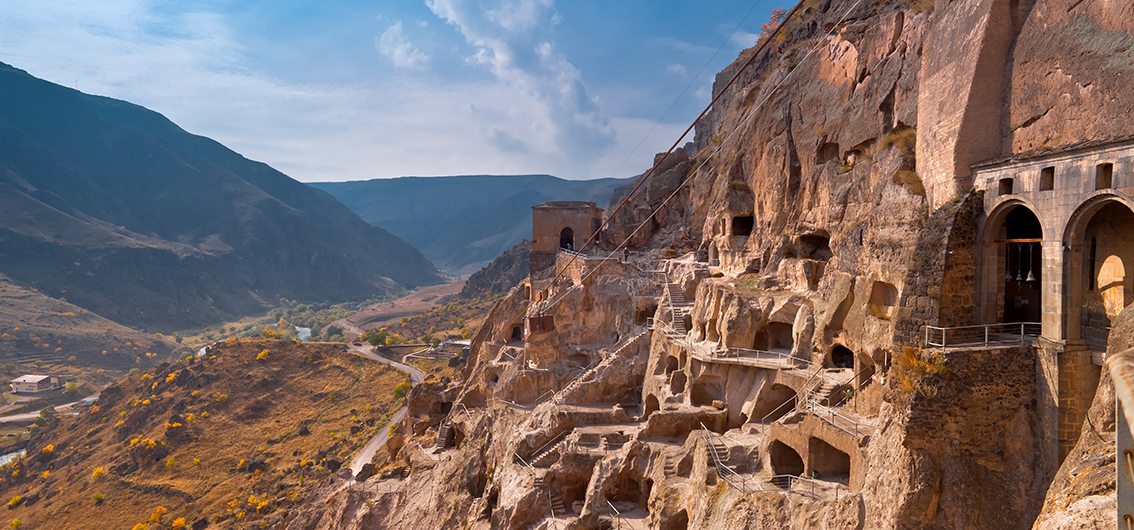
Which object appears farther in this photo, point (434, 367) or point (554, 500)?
point (434, 367)

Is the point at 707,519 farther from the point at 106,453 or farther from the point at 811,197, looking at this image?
the point at 106,453

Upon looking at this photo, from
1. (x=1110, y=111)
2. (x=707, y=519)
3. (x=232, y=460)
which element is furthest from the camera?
(x=232, y=460)

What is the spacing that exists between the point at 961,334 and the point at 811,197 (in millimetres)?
15707

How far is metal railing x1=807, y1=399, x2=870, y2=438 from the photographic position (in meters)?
15.1

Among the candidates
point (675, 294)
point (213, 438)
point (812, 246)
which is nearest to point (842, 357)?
point (812, 246)

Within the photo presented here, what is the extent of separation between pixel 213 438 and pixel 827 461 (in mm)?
60572

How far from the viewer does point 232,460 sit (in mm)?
55625

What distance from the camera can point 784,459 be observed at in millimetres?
17344

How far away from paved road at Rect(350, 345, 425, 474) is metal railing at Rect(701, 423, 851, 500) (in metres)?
A: 33.2

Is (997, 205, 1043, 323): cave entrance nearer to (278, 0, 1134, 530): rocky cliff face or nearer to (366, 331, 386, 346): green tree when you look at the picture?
(278, 0, 1134, 530): rocky cliff face

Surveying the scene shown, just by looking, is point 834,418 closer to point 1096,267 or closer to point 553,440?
point 1096,267

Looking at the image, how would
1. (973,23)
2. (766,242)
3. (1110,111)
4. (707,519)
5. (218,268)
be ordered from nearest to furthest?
(1110,111) < (973,23) < (707,519) < (766,242) < (218,268)

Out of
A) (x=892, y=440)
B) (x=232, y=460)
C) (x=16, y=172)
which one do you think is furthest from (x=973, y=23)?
(x=16, y=172)

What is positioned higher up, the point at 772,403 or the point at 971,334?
the point at 971,334
